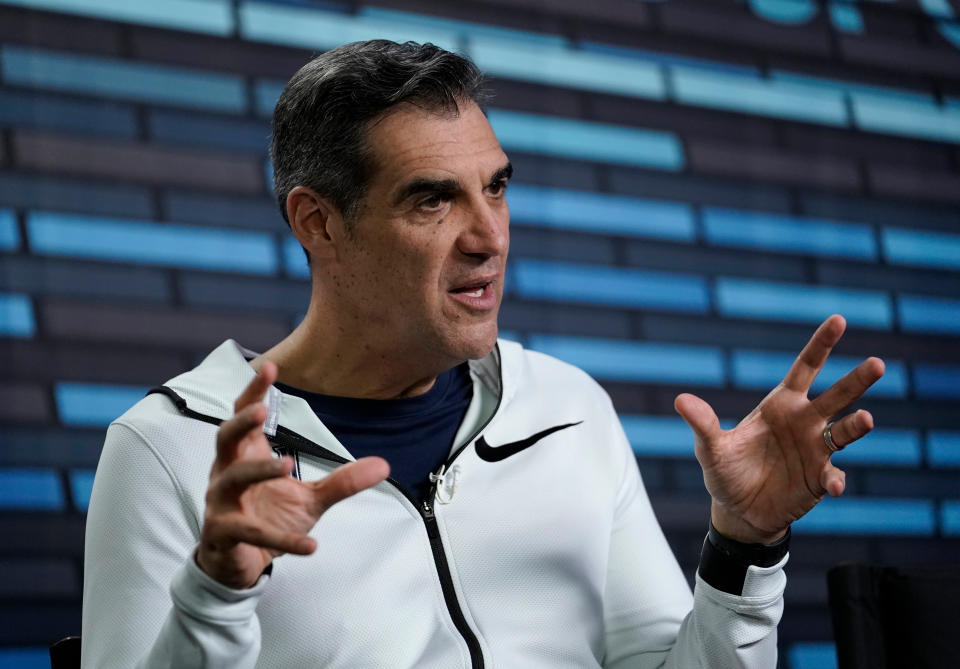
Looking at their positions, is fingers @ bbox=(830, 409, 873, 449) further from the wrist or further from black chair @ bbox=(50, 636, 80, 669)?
black chair @ bbox=(50, 636, 80, 669)

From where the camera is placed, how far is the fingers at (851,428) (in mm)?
1212

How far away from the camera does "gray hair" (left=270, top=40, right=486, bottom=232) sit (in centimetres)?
152

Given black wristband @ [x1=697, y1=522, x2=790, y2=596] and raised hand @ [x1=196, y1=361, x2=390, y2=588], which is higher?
raised hand @ [x1=196, y1=361, x2=390, y2=588]

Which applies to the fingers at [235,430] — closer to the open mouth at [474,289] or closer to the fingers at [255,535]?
the fingers at [255,535]

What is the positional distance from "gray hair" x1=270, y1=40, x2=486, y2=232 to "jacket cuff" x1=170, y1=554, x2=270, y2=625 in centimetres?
67

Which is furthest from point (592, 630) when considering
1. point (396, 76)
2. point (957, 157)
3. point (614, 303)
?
point (957, 157)

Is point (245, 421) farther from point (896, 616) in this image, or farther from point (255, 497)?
point (896, 616)

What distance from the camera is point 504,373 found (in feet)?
5.28

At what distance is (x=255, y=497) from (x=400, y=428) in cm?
50

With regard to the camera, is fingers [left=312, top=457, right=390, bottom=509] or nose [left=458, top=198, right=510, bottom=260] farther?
nose [left=458, top=198, right=510, bottom=260]

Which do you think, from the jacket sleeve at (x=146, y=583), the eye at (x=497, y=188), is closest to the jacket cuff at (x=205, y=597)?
the jacket sleeve at (x=146, y=583)

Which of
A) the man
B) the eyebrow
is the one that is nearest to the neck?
the man

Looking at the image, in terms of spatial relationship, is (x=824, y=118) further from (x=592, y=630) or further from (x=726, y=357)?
(x=592, y=630)

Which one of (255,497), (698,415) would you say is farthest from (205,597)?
(698,415)
